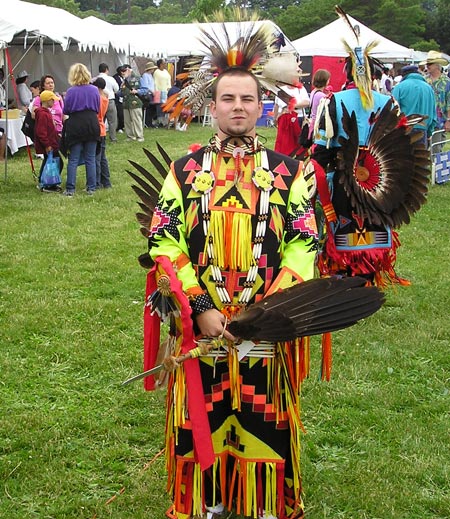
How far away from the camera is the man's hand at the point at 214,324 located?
245cm

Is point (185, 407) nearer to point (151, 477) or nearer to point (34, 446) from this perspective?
point (151, 477)

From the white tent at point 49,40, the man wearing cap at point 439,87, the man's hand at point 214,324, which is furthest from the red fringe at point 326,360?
the white tent at point 49,40

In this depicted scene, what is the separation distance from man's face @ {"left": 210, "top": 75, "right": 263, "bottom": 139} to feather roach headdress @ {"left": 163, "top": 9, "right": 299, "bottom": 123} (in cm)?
10

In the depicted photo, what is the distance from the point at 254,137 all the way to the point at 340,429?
6.02ft

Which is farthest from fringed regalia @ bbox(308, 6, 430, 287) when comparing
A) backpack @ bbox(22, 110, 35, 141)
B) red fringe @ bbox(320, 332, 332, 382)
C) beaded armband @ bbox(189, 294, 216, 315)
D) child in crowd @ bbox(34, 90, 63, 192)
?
backpack @ bbox(22, 110, 35, 141)

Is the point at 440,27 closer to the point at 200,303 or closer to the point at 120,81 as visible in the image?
the point at 120,81

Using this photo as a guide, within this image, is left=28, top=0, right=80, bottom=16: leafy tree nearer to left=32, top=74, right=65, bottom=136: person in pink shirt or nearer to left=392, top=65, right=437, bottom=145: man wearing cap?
left=32, top=74, right=65, bottom=136: person in pink shirt

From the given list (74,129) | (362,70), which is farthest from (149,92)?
(362,70)

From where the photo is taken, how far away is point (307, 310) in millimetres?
2438

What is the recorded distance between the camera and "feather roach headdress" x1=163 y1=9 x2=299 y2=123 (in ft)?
8.45

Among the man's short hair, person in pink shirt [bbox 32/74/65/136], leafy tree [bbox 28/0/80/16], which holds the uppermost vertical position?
leafy tree [bbox 28/0/80/16]

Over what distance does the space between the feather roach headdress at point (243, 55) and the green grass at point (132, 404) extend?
5.70ft

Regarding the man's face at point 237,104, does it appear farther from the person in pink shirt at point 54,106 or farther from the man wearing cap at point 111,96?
the man wearing cap at point 111,96

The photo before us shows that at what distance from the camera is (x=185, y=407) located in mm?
2619
